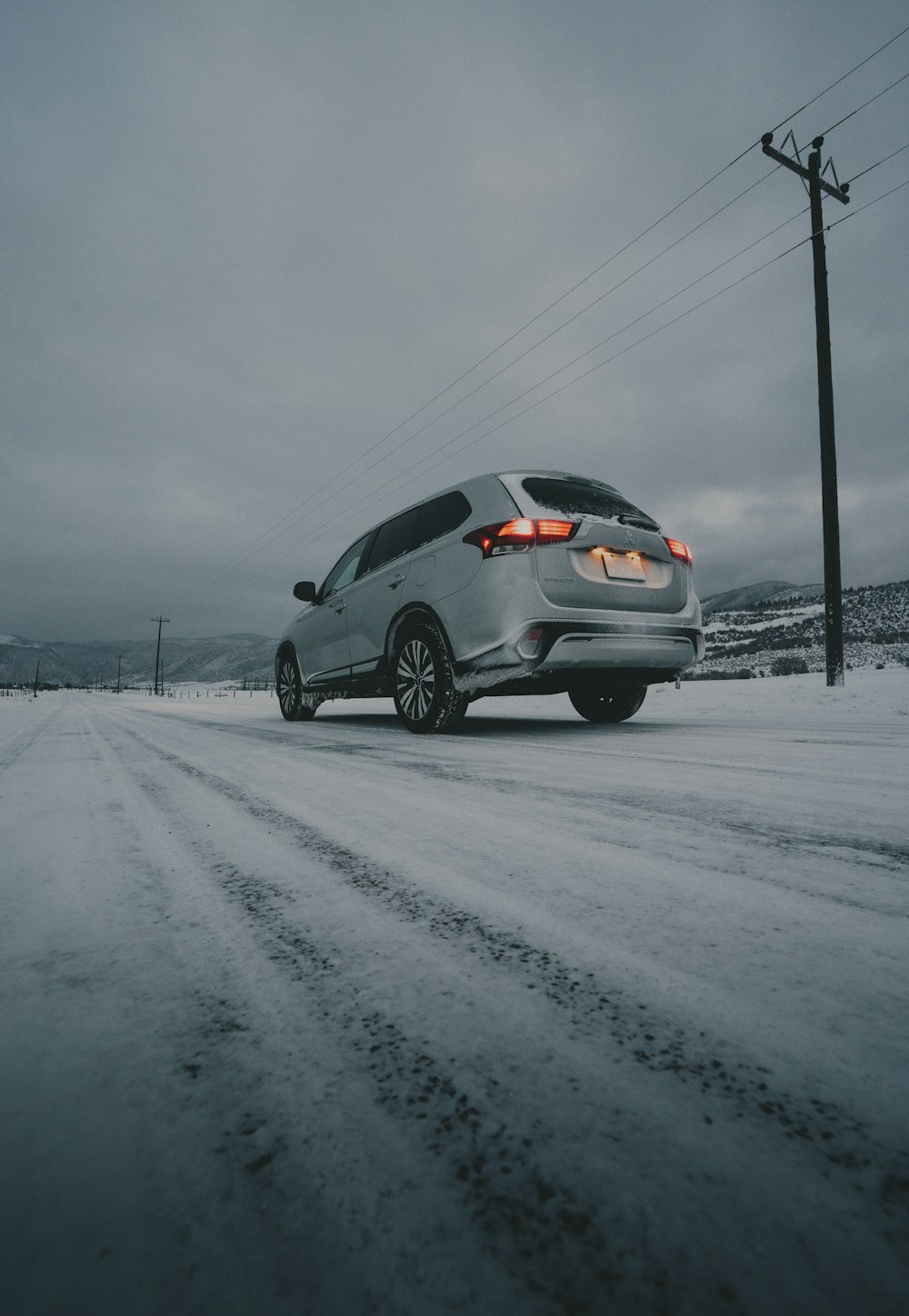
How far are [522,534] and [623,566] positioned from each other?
0.84 metres

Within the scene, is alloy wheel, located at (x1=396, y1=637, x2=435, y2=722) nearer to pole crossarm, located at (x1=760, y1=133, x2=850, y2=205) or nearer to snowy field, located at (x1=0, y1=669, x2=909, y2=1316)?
snowy field, located at (x1=0, y1=669, x2=909, y2=1316)

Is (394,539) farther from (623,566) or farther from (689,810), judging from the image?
(689,810)

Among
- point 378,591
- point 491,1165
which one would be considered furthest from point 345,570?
point 491,1165

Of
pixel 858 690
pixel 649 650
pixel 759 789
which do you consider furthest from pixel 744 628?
pixel 759 789

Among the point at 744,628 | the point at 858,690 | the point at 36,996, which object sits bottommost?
the point at 36,996

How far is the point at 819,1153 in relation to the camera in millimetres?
543

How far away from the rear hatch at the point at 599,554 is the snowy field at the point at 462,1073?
2.73m

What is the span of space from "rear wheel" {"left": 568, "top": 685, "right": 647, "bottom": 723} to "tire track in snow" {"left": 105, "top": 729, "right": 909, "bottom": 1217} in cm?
504

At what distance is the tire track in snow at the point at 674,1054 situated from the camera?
0.53m

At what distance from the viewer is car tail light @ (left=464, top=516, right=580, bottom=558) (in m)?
4.19

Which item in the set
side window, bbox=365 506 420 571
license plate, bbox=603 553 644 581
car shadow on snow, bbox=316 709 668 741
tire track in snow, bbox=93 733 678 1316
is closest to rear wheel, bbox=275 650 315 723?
car shadow on snow, bbox=316 709 668 741

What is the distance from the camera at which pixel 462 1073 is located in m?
0.68

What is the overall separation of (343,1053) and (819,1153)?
0.47 metres

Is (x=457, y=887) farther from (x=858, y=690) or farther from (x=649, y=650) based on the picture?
(x=858, y=690)
